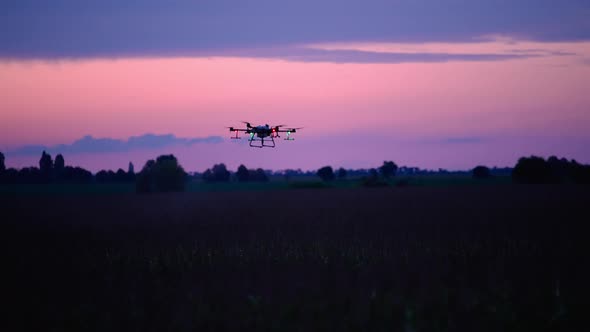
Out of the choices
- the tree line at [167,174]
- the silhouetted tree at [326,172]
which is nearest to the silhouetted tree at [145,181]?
the tree line at [167,174]

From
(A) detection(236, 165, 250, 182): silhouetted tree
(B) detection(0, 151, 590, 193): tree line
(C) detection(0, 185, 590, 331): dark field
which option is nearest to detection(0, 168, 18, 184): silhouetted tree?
(B) detection(0, 151, 590, 193): tree line

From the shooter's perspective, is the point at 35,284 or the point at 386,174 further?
the point at 386,174

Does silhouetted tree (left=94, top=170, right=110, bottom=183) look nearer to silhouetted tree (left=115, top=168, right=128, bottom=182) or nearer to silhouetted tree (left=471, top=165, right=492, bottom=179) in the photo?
silhouetted tree (left=115, top=168, right=128, bottom=182)

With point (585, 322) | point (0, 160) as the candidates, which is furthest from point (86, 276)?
point (0, 160)

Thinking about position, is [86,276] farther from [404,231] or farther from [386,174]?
[386,174]

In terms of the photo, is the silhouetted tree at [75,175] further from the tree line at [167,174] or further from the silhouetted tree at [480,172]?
the silhouetted tree at [480,172]

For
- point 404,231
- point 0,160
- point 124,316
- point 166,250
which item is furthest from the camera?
point 0,160

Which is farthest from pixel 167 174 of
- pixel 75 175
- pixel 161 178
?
pixel 75 175
